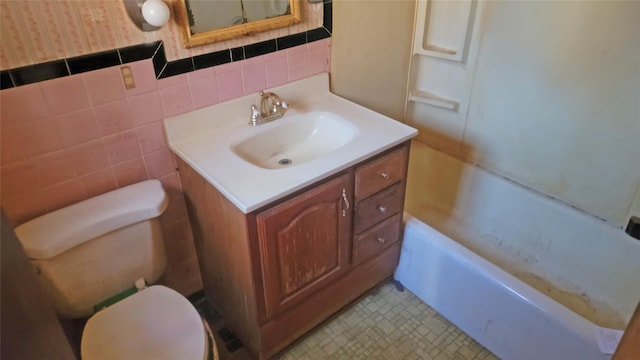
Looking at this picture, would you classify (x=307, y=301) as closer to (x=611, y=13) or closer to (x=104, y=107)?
(x=104, y=107)

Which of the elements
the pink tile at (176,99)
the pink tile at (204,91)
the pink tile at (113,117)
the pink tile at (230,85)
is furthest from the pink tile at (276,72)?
the pink tile at (113,117)

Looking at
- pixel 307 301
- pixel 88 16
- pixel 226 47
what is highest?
pixel 88 16

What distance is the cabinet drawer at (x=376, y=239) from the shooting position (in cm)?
171

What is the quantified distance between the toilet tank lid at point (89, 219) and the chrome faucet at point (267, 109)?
16.7 inches

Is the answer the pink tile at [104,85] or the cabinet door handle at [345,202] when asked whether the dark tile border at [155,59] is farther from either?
the cabinet door handle at [345,202]

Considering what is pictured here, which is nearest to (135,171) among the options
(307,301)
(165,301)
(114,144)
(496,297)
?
(114,144)

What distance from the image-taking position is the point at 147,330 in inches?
51.4

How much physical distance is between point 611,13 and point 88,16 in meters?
1.68

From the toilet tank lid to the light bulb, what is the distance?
0.53 metres

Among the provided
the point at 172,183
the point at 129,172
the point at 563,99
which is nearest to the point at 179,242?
the point at 172,183

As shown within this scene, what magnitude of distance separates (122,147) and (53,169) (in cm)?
21

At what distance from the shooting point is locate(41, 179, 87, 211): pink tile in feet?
4.48

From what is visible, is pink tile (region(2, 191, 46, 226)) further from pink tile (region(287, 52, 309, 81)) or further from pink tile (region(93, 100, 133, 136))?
pink tile (region(287, 52, 309, 81))

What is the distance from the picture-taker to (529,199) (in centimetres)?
195
